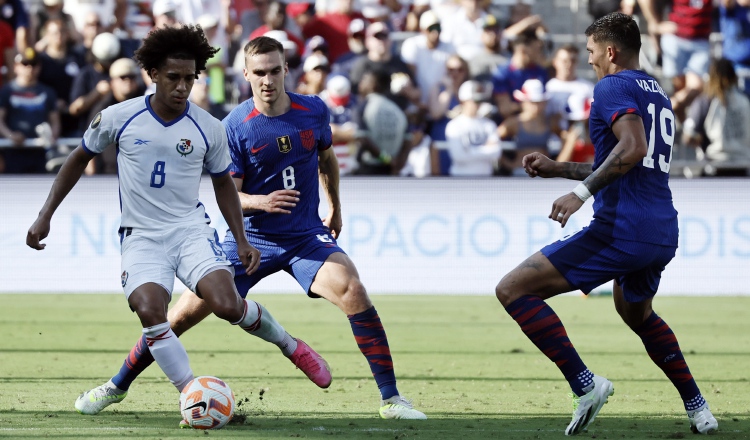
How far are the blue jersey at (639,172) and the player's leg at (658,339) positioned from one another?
0.94 ft

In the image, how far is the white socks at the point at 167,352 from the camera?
6.02 meters

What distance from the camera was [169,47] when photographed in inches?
247

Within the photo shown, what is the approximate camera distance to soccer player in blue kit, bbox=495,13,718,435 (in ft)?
19.0

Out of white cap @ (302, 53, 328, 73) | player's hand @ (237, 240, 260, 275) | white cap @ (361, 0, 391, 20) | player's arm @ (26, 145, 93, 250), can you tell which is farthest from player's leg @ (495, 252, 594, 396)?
white cap @ (361, 0, 391, 20)

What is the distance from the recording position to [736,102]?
1530cm

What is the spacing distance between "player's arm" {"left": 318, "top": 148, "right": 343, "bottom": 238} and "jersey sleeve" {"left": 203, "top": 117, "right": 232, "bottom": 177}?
965 millimetres

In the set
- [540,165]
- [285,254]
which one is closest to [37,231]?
[285,254]

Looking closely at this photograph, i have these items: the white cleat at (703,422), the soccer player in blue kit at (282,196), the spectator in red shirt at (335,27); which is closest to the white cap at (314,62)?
the spectator in red shirt at (335,27)

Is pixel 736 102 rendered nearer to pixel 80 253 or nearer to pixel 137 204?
pixel 80 253

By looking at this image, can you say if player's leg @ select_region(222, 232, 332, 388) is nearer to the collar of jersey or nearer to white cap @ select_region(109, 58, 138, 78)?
the collar of jersey

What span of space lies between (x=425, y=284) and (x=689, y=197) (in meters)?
3.45

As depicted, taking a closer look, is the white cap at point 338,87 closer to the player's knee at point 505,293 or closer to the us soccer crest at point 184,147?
the us soccer crest at point 184,147

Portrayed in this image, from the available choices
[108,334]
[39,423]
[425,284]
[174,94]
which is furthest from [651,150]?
[425,284]

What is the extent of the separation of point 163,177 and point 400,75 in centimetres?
957
